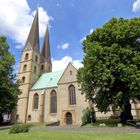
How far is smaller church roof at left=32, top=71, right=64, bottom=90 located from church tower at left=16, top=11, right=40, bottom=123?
1685mm

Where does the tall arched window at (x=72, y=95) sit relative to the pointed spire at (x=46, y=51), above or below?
below

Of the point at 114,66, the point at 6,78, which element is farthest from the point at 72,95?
the point at 114,66

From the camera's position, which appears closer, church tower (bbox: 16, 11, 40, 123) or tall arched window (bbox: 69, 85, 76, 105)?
tall arched window (bbox: 69, 85, 76, 105)

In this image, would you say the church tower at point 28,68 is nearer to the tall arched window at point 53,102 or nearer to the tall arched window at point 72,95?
the tall arched window at point 53,102

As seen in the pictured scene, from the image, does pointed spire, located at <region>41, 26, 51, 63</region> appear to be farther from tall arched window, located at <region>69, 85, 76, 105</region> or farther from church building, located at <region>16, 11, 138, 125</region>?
tall arched window, located at <region>69, 85, 76, 105</region>

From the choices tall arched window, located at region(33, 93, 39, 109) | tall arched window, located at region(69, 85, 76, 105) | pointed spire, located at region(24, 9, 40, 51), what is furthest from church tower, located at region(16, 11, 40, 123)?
tall arched window, located at region(69, 85, 76, 105)

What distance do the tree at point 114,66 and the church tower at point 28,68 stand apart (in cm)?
2579

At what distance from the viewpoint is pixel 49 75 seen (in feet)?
163

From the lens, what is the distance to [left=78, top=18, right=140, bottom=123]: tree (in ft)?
66.3

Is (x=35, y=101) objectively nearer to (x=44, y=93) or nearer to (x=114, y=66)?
(x=44, y=93)

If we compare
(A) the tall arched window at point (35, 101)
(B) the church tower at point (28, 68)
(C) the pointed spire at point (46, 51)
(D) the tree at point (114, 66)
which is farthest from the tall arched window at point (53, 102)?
(C) the pointed spire at point (46, 51)

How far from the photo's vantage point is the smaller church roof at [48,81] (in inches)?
1738

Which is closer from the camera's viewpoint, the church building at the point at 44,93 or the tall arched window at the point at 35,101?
the church building at the point at 44,93

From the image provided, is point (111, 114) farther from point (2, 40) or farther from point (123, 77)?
point (2, 40)
